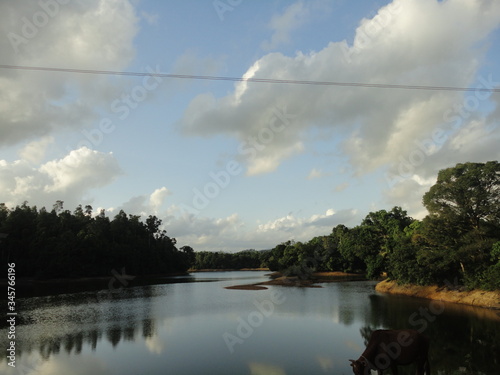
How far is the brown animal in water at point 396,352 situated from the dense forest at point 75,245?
87.3 meters

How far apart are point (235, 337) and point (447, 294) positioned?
98.0 ft

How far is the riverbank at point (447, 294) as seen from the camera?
36.3 meters

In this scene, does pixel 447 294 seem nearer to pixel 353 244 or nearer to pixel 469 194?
pixel 469 194

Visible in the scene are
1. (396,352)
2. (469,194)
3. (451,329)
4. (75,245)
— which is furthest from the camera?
(75,245)

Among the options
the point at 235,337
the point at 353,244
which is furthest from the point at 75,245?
the point at 235,337

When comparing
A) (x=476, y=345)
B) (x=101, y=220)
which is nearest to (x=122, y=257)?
(x=101, y=220)

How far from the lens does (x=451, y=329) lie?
26.4m

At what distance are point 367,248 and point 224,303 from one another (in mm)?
50583

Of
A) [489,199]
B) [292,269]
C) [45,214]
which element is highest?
[45,214]

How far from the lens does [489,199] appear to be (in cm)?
4038

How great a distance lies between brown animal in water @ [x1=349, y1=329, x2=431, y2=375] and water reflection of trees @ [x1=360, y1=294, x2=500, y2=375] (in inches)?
127

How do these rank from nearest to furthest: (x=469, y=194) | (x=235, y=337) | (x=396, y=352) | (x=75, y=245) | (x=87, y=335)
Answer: (x=396, y=352)
(x=235, y=337)
(x=87, y=335)
(x=469, y=194)
(x=75, y=245)

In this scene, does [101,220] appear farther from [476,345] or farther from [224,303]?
[476,345]

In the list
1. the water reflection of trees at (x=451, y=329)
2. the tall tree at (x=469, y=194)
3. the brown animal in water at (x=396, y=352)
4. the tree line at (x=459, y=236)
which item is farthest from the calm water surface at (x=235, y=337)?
the tall tree at (x=469, y=194)
